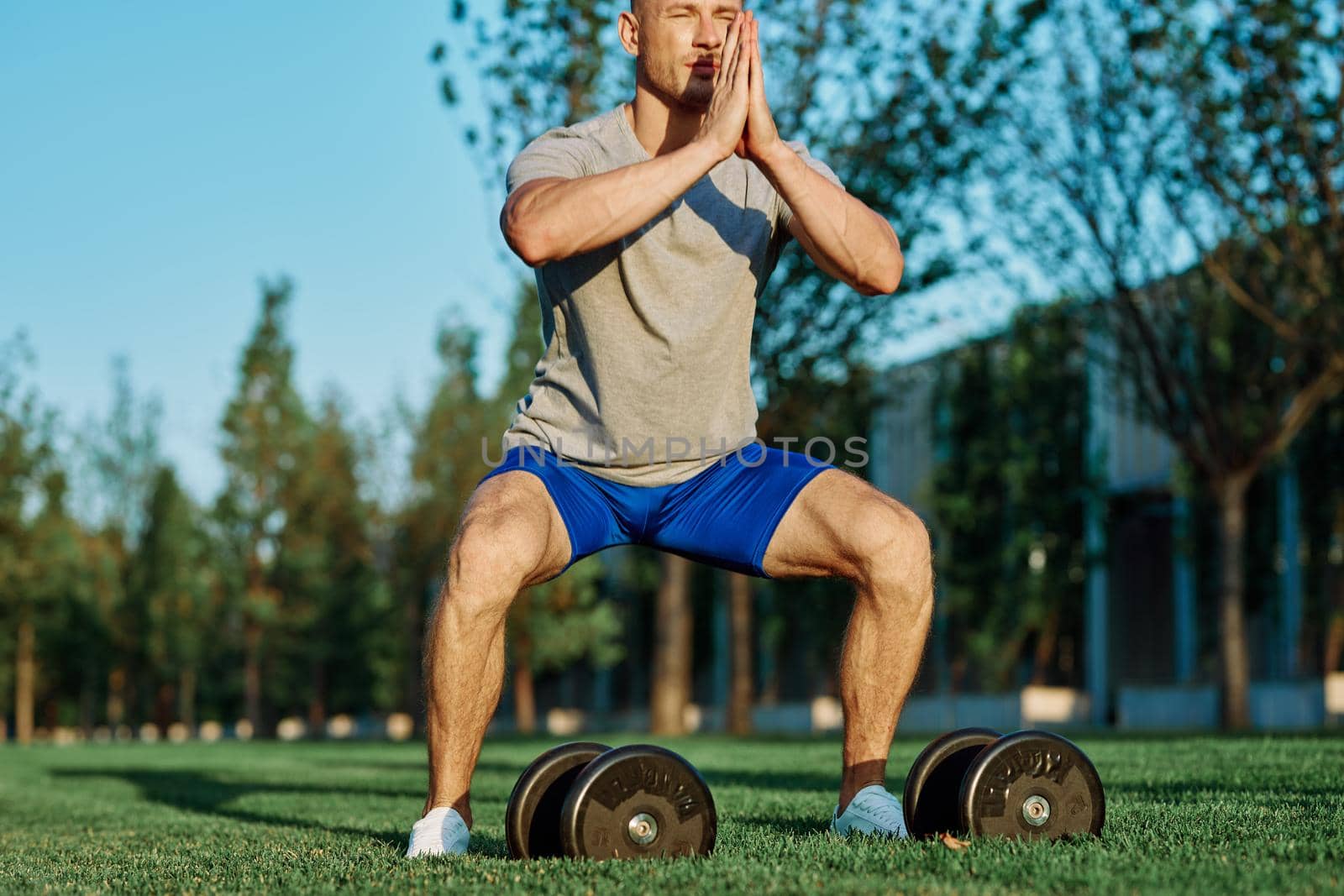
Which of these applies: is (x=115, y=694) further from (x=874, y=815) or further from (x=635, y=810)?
(x=635, y=810)

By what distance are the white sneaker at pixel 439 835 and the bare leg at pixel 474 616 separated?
1.4 inches

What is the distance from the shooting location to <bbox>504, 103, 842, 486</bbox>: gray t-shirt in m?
3.55

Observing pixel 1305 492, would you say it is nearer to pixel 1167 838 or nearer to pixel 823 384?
pixel 823 384

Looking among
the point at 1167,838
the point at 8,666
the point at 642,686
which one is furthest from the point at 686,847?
the point at 8,666

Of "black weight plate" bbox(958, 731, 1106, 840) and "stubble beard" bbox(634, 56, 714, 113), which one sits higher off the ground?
"stubble beard" bbox(634, 56, 714, 113)

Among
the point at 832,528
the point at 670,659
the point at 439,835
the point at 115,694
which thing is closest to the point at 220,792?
the point at 439,835

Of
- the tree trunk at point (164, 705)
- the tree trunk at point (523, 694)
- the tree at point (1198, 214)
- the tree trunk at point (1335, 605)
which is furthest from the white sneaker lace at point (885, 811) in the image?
the tree trunk at point (164, 705)

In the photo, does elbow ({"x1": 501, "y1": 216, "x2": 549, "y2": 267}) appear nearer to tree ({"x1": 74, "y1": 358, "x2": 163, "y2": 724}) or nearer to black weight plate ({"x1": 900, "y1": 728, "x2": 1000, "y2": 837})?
black weight plate ({"x1": 900, "y1": 728, "x2": 1000, "y2": 837})

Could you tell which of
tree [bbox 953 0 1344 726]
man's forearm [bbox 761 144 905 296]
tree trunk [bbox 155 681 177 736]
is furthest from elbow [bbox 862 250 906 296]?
tree trunk [bbox 155 681 177 736]

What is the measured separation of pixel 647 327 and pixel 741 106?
0.59 metres

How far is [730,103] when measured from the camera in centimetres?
327

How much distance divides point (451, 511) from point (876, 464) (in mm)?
9007

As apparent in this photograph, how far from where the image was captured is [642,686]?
40.0m

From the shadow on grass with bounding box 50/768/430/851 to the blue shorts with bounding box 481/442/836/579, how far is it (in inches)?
33.5
